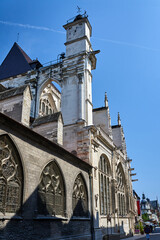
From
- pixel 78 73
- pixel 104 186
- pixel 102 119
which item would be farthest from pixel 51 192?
pixel 102 119

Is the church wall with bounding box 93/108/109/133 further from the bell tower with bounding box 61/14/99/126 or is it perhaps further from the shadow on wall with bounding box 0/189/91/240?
the shadow on wall with bounding box 0/189/91/240

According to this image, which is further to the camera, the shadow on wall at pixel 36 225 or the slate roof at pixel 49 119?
the slate roof at pixel 49 119

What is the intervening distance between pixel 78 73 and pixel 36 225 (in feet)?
43.4

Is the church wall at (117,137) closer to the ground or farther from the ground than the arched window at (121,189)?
farther from the ground

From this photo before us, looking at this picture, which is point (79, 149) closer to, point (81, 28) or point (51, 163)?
point (51, 163)

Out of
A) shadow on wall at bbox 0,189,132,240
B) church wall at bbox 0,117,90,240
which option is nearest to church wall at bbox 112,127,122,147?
shadow on wall at bbox 0,189,132,240

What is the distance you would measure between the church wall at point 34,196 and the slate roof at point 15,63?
541 inches

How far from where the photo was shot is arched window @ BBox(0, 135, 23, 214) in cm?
742

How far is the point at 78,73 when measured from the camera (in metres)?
19.1

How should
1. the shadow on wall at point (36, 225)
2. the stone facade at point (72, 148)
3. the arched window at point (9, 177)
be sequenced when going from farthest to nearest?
the stone facade at point (72, 148) → the arched window at point (9, 177) → the shadow on wall at point (36, 225)

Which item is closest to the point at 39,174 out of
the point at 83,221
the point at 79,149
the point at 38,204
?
the point at 38,204

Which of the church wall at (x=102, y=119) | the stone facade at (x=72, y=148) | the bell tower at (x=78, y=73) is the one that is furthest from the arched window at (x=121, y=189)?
the bell tower at (x=78, y=73)

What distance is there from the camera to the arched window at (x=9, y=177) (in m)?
7.42

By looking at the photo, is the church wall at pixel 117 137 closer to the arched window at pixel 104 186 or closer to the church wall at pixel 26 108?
the arched window at pixel 104 186
